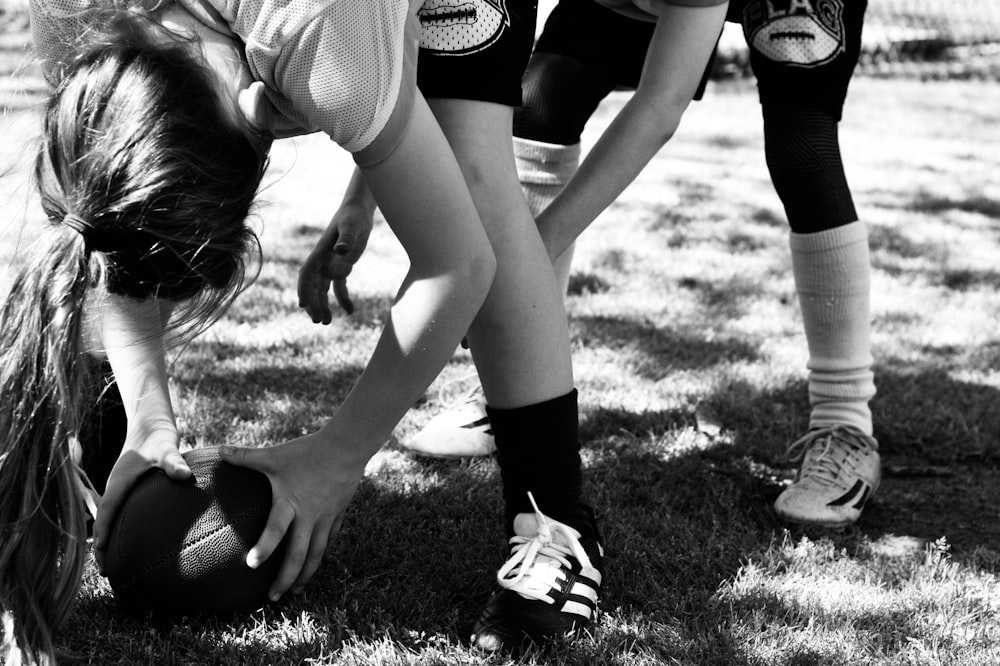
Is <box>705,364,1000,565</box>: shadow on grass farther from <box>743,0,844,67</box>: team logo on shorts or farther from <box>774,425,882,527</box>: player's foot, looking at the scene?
<box>743,0,844,67</box>: team logo on shorts

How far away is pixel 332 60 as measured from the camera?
170 cm

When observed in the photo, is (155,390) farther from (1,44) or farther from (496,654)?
(1,44)

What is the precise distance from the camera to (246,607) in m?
2.06

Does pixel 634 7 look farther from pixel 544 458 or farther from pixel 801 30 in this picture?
pixel 544 458

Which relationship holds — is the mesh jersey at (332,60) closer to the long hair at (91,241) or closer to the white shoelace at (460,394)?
the long hair at (91,241)

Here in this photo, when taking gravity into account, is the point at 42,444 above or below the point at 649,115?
below

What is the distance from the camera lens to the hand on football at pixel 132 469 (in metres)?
2.05

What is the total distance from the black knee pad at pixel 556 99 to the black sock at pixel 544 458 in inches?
35.8

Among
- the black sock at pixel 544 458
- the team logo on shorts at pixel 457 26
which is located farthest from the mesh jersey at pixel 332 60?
the black sock at pixel 544 458

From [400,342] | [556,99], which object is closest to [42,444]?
[400,342]

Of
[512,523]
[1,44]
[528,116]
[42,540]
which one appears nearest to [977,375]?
[528,116]

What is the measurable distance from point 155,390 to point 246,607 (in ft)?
1.45

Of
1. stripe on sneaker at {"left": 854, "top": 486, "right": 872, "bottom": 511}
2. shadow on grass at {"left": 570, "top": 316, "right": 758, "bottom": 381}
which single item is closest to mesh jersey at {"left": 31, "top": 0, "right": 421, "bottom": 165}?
stripe on sneaker at {"left": 854, "top": 486, "right": 872, "bottom": 511}

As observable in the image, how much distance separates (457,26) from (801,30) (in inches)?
39.1
